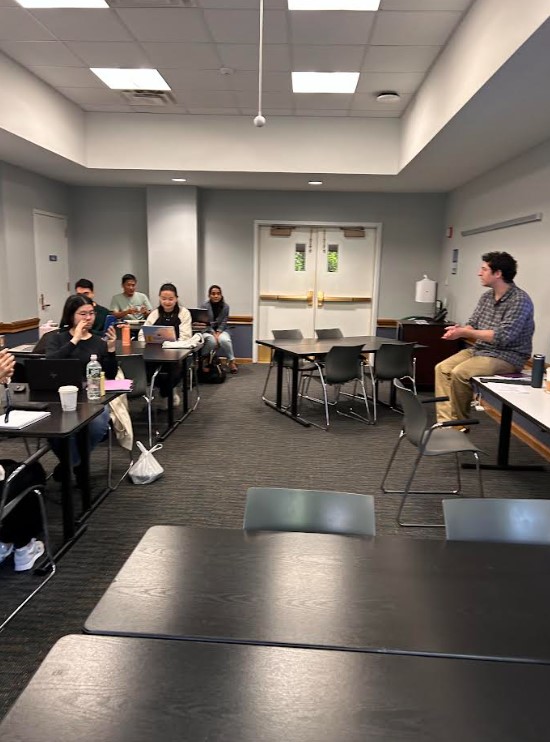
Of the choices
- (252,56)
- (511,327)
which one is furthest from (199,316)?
(511,327)

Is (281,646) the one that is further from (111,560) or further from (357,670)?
(111,560)

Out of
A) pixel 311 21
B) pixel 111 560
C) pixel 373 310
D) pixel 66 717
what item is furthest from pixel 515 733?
pixel 373 310

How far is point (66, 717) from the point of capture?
2.93 feet

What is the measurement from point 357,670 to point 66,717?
0.54m

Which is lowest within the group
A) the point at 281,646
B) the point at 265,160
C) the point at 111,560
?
the point at 111,560

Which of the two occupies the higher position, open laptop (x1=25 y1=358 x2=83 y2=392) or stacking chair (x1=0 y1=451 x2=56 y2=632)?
open laptop (x1=25 y1=358 x2=83 y2=392)

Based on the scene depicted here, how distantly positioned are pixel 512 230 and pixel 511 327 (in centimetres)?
155

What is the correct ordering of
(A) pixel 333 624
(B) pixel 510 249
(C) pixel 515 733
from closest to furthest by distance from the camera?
(C) pixel 515 733
(A) pixel 333 624
(B) pixel 510 249

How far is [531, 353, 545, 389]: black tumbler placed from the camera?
11.3 feet

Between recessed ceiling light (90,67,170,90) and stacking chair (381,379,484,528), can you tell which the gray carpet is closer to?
stacking chair (381,379,484,528)

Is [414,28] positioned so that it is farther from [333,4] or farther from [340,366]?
[340,366]

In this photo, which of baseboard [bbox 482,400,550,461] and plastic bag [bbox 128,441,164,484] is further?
baseboard [bbox 482,400,550,461]

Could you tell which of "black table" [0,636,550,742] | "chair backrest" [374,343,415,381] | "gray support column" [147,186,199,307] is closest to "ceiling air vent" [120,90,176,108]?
"gray support column" [147,186,199,307]

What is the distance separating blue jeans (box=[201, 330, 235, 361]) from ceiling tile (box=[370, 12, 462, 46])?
13.0 feet
